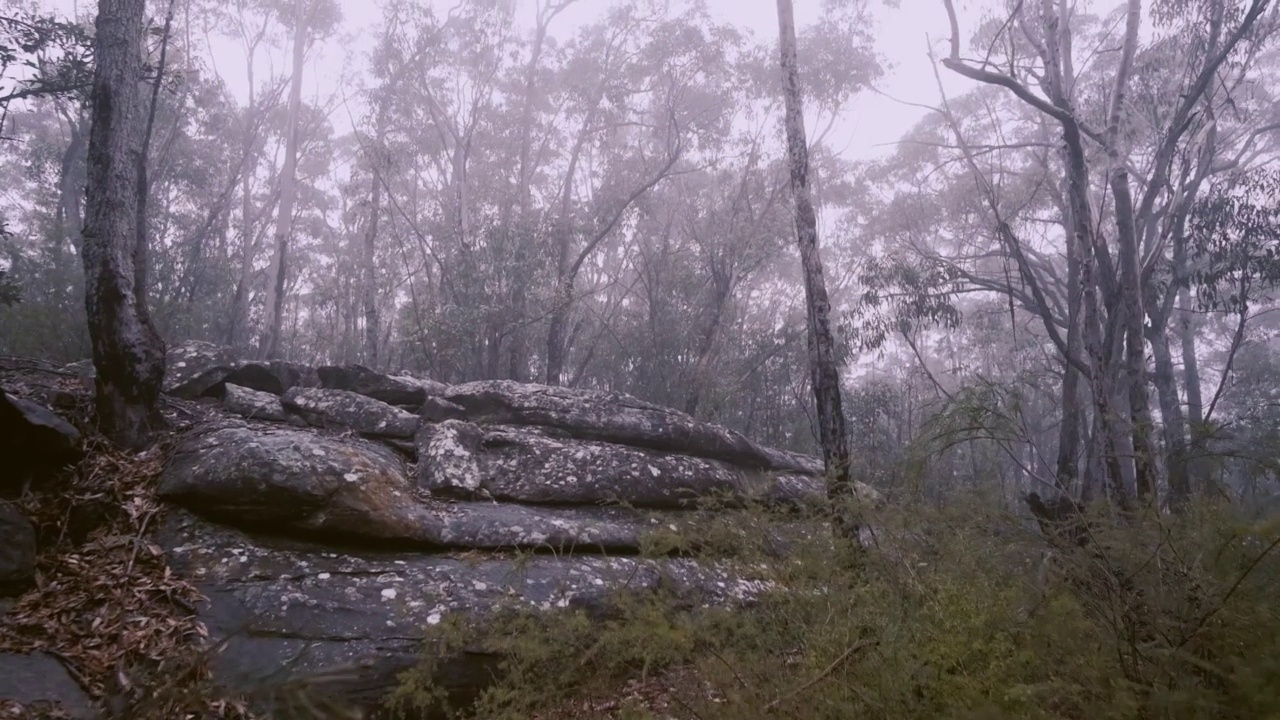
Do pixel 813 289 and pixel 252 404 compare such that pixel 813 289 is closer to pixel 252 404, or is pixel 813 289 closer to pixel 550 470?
pixel 550 470

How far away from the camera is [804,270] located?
307 inches

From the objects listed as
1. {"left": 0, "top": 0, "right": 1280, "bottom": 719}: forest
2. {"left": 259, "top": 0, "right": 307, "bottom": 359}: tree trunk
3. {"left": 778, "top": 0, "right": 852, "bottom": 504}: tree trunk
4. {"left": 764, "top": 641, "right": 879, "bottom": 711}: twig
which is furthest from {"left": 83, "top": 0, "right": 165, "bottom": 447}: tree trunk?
{"left": 259, "top": 0, "right": 307, "bottom": 359}: tree trunk

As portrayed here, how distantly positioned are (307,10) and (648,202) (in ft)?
37.2

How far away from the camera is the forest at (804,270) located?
3.00m

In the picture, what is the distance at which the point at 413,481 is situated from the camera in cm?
638

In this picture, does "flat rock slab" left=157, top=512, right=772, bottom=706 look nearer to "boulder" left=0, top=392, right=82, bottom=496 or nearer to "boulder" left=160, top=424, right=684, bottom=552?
"boulder" left=160, top=424, right=684, bottom=552

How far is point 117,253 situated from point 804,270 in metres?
6.05

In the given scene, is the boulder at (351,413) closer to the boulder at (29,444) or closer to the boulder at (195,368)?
the boulder at (195,368)

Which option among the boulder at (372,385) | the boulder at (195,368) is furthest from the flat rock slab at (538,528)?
the boulder at (195,368)

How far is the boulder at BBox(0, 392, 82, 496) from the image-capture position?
181 inches

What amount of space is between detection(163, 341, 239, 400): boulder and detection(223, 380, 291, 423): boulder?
27 centimetres

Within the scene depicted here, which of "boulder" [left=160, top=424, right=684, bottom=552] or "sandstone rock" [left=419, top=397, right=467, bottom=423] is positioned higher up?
"sandstone rock" [left=419, top=397, right=467, bottom=423]

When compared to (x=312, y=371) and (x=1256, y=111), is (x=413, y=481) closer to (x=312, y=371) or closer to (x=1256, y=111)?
(x=312, y=371)

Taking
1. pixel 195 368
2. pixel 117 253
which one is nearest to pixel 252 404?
pixel 195 368
